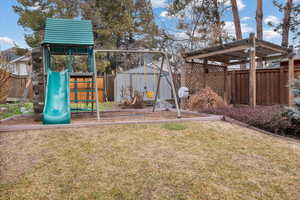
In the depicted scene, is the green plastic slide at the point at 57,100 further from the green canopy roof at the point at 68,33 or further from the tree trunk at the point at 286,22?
the tree trunk at the point at 286,22

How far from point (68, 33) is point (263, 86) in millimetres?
6851

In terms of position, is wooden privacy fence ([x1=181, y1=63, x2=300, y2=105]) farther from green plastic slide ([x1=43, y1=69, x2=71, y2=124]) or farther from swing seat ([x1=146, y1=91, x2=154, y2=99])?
green plastic slide ([x1=43, y1=69, x2=71, y2=124])

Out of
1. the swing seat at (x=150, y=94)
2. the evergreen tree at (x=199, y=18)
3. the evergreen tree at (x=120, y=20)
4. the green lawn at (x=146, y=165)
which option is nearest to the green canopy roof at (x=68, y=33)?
the green lawn at (x=146, y=165)

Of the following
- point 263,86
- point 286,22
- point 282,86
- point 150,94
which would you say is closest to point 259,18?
point 286,22

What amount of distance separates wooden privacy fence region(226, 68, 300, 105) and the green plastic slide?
6.41 m

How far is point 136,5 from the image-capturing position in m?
15.9

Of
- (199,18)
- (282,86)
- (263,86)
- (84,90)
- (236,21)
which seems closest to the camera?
A: (84,90)

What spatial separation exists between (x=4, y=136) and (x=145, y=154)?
7.43 feet

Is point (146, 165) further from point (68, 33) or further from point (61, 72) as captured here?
point (68, 33)

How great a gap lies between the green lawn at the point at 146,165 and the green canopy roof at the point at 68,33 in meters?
2.60

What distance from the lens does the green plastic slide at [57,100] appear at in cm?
415

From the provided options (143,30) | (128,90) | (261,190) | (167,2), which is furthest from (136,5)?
(261,190)

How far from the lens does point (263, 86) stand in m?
8.04

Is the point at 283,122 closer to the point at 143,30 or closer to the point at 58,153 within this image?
the point at 58,153
